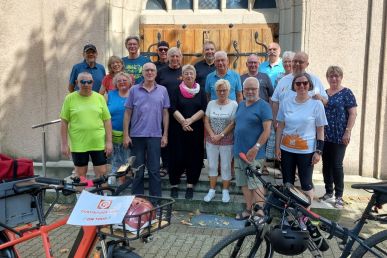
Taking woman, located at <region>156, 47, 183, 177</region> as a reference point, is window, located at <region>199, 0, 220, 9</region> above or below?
above

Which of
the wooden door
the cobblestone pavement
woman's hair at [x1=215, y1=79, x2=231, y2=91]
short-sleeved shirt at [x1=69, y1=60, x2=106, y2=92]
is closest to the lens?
the cobblestone pavement

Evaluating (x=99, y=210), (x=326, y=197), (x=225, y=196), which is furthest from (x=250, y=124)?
(x=99, y=210)

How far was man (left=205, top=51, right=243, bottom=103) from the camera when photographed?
17.0ft

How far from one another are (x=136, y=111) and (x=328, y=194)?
272 centimetres

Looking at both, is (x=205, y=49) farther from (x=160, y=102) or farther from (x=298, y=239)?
(x=298, y=239)

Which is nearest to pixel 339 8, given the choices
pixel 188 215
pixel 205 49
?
pixel 205 49

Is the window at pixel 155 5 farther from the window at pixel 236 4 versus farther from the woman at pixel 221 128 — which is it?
the woman at pixel 221 128

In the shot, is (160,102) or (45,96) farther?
(45,96)

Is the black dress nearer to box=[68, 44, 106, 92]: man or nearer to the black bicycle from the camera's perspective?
box=[68, 44, 106, 92]: man

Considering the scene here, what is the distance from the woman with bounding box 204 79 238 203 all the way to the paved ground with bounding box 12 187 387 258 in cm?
75

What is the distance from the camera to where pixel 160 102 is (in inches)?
198

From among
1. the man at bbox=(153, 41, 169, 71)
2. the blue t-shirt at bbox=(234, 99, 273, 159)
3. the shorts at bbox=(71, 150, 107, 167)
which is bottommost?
the shorts at bbox=(71, 150, 107, 167)

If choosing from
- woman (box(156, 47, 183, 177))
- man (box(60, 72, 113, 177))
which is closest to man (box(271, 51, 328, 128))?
woman (box(156, 47, 183, 177))

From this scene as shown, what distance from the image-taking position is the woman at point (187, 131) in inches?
203
